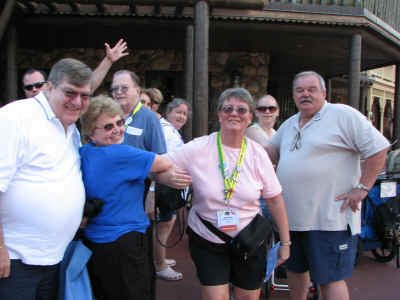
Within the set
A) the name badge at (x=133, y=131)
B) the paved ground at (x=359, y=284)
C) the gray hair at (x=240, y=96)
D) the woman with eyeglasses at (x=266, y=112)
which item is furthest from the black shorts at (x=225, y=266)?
the woman with eyeglasses at (x=266, y=112)

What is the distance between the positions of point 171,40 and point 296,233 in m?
6.78

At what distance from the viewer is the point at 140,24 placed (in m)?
6.95

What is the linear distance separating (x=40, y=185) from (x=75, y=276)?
52cm

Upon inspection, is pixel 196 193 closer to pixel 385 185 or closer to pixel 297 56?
pixel 385 185

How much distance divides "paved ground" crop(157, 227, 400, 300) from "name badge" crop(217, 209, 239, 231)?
1573 millimetres

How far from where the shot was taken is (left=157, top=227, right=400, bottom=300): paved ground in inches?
136

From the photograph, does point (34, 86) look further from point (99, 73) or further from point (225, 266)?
point (225, 266)

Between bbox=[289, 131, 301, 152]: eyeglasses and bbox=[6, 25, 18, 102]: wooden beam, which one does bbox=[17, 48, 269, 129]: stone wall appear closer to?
bbox=[6, 25, 18, 102]: wooden beam

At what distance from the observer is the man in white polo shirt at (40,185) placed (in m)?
1.61

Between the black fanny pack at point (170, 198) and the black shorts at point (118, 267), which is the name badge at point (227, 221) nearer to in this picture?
the black fanny pack at point (170, 198)

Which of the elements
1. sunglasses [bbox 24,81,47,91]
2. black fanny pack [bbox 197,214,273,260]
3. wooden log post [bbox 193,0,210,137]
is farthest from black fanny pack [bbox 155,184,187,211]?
wooden log post [bbox 193,0,210,137]

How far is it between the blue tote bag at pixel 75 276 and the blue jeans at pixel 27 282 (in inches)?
2.4

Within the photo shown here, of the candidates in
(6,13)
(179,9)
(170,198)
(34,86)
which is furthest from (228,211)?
(6,13)

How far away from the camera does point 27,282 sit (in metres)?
1.69
